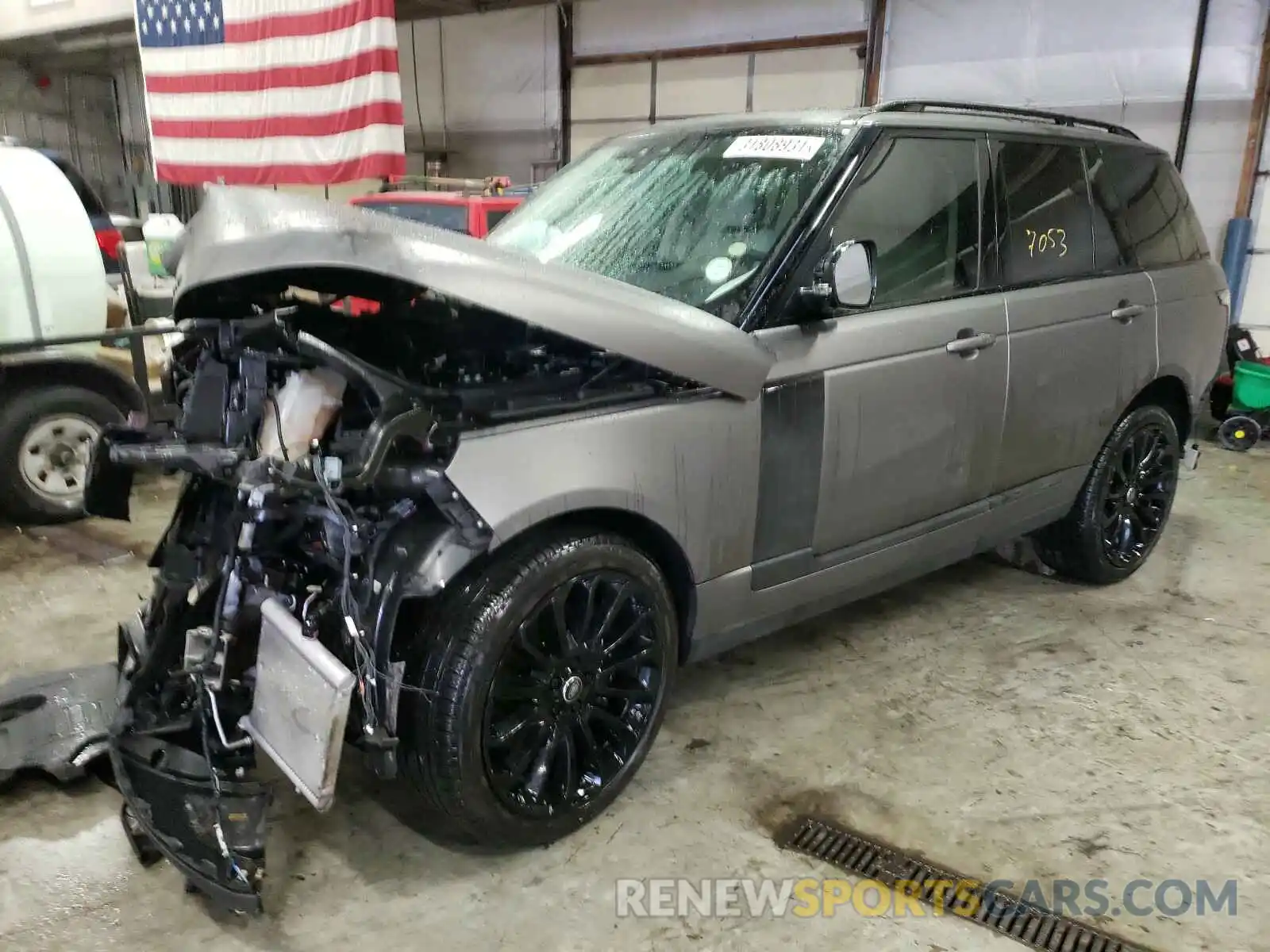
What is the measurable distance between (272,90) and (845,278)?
317 inches

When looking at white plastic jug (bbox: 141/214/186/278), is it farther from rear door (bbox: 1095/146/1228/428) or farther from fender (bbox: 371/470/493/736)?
rear door (bbox: 1095/146/1228/428)

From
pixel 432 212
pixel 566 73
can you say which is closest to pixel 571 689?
pixel 432 212

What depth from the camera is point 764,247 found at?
254cm

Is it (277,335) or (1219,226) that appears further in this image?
(1219,226)

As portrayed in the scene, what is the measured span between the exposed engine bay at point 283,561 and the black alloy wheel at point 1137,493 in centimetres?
240

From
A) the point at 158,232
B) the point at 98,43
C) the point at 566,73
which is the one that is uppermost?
the point at 98,43

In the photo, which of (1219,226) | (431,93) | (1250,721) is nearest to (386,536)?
(1250,721)

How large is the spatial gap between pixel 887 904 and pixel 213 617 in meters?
1.69

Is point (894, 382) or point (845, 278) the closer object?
point (845, 278)

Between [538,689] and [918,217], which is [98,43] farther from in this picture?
[538,689]

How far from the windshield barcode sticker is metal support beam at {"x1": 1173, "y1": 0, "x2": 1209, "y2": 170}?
5.46 m

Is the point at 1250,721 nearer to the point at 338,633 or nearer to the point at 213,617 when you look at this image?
the point at 338,633

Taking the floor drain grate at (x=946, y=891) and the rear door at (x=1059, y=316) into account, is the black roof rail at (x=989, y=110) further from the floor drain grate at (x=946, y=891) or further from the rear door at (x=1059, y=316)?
the floor drain grate at (x=946, y=891)
